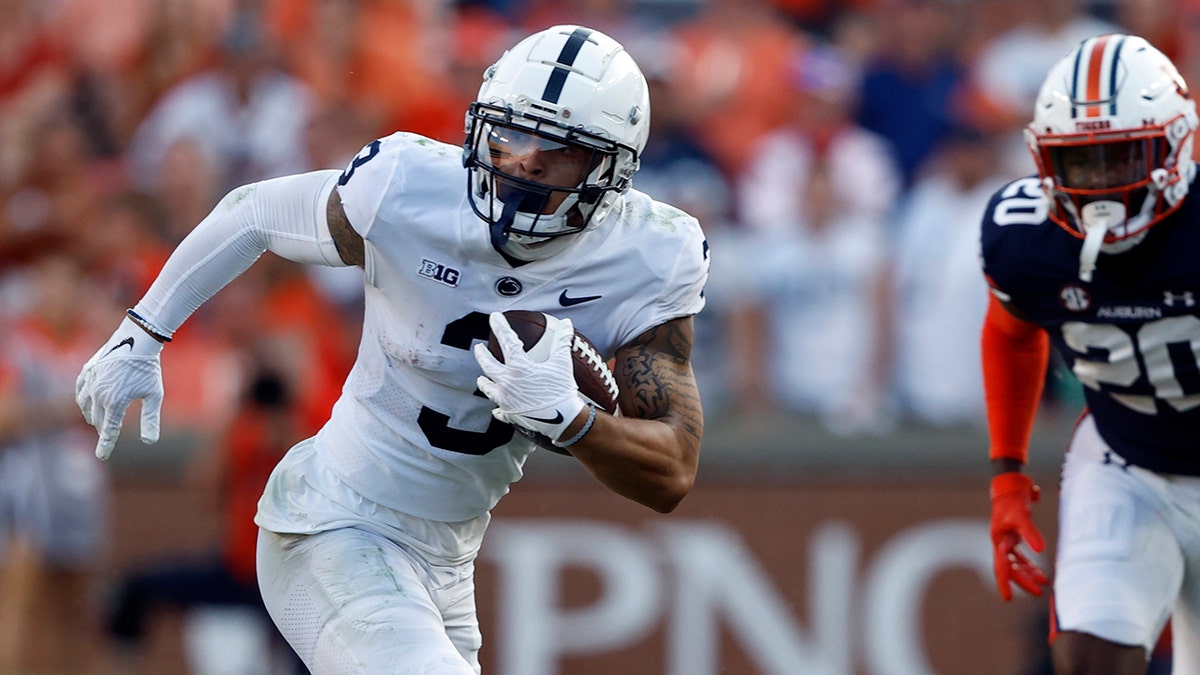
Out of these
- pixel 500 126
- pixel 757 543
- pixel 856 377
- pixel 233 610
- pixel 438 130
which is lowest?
pixel 233 610

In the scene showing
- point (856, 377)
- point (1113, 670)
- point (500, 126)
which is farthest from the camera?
point (856, 377)

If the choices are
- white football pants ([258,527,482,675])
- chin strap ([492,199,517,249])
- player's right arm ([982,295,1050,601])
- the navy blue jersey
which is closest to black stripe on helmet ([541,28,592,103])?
chin strap ([492,199,517,249])

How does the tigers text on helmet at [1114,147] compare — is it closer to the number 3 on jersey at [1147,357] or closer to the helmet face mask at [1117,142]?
the helmet face mask at [1117,142]

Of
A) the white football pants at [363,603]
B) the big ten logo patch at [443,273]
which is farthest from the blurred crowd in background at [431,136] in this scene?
the big ten logo patch at [443,273]

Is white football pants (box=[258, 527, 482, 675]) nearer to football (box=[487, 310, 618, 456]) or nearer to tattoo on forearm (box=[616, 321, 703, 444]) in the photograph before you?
football (box=[487, 310, 618, 456])

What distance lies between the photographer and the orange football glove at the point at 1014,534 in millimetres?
4797

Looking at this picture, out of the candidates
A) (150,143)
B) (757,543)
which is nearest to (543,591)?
(757,543)

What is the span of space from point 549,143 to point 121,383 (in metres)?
1.18

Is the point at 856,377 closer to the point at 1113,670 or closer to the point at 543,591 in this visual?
the point at 543,591

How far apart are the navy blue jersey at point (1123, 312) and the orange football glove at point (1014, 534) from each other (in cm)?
31

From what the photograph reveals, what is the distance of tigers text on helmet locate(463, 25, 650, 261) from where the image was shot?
12.4 ft

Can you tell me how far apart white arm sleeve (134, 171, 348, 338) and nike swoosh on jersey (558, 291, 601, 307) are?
1.81ft

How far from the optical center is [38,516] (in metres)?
7.89

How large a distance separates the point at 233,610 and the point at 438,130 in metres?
2.45
